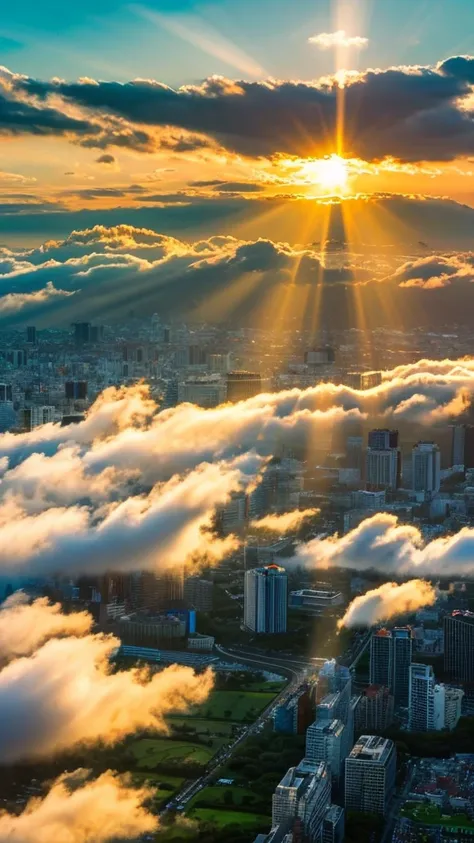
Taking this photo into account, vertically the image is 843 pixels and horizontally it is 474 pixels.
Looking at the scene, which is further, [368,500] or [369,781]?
[368,500]

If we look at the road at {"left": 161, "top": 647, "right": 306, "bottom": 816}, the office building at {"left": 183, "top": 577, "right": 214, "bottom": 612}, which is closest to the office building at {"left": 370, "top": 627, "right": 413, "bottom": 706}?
the road at {"left": 161, "top": 647, "right": 306, "bottom": 816}

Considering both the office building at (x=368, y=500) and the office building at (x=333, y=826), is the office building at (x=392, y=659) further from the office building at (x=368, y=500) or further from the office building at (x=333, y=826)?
the office building at (x=368, y=500)

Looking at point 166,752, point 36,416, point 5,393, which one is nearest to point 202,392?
point 36,416

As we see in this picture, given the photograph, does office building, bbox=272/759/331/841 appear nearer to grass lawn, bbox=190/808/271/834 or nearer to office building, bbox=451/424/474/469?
grass lawn, bbox=190/808/271/834

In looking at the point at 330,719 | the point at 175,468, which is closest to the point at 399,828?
the point at 330,719

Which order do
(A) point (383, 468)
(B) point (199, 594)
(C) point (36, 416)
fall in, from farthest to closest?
(C) point (36, 416)
(A) point (383, 468)
(B) point (199, 594)

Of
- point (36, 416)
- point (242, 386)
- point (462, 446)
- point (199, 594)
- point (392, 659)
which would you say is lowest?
point (392, 659)

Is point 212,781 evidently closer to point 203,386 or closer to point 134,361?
point 203,386

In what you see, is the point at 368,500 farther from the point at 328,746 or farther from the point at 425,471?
the point at 328,746
